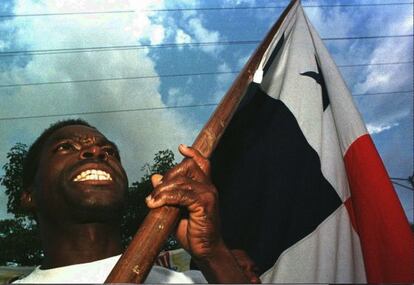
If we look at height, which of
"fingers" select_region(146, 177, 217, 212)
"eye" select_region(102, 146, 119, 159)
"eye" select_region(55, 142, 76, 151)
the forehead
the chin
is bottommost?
"fingers" select_region(146, 177, 217, 212)

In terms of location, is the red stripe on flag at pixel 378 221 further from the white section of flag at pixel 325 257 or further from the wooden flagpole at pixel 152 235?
the wooden flagpole at pixel 152 235

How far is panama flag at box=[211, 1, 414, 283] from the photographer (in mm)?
2105

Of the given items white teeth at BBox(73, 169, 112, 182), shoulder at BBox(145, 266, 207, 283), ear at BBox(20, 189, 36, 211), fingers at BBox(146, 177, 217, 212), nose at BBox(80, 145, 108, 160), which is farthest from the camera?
ear at BBox(20, 189, 36, 211)

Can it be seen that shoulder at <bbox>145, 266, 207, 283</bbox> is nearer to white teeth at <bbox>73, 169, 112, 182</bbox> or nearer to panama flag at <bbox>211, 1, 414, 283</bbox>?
panama flag at <bbox>211, 1, 414, 283</bbox>

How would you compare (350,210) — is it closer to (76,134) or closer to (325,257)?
(325,257)

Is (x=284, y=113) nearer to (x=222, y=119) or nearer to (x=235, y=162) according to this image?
(x=235, y=162)

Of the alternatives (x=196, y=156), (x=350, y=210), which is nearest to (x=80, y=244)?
(x=196, y=156)

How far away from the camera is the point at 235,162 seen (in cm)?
262

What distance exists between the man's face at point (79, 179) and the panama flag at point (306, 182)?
727 millimetres

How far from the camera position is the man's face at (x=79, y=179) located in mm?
2141

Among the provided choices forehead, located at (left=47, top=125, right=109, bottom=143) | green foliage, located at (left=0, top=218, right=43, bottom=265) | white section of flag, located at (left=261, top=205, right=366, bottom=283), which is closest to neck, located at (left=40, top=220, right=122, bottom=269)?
forehead, located at (left=47, top=125, right=109, bottom=143)

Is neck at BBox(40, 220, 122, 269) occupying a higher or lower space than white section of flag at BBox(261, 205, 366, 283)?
higher

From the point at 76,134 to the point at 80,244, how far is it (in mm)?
747

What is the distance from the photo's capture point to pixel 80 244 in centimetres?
216
